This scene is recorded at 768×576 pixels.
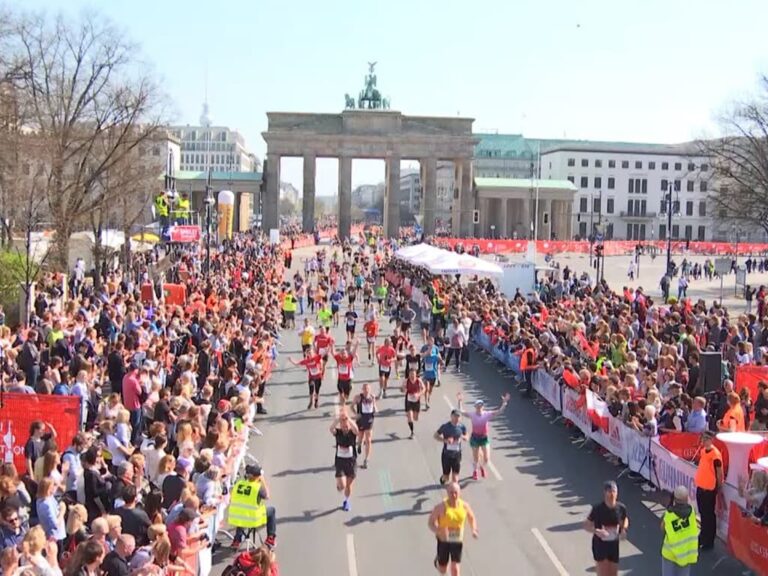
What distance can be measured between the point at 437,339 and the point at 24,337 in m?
11.9

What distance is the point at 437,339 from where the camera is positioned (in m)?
27.8

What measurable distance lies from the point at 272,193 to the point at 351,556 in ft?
294

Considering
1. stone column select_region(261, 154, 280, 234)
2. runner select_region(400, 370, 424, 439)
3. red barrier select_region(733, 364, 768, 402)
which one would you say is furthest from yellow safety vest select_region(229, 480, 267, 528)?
stone column select_region(261, 154, 280, 234)

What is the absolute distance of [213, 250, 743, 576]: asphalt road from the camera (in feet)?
37.8

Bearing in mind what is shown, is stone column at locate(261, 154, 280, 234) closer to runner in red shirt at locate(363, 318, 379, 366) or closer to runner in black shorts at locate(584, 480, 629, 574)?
runner in red shirt at locate(363, 318, 379, 366)

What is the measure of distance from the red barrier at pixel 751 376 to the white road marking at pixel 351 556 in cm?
958

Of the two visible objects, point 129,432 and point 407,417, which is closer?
point 129,432

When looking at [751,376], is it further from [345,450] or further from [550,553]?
A: [345,450]

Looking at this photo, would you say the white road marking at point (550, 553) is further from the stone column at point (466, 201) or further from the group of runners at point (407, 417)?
the stone column at point (466, 201)

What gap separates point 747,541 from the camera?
1129 cm

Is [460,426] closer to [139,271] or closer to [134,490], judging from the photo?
[134,490]

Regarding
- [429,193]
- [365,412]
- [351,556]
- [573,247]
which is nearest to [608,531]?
[351,556]

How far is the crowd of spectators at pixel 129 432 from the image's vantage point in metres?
8.64

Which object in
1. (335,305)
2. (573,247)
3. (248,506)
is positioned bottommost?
(248,506)
